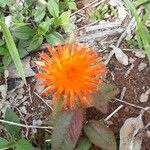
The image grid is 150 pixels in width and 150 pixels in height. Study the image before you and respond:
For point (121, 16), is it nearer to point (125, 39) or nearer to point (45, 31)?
point (125, 39)

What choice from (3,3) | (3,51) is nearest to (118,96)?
(3,51)

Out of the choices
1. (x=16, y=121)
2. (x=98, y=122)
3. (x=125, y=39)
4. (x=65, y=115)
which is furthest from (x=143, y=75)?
(x=16, y=121)

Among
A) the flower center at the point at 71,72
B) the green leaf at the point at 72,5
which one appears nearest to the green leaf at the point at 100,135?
the flower center at the point at 71,72

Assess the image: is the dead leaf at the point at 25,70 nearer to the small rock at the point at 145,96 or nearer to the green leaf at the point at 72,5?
the green leaf at the point at 72,5

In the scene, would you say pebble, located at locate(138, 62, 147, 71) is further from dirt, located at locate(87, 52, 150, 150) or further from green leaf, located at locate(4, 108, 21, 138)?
green leaf, located at locate(4, 108, 21, 138)

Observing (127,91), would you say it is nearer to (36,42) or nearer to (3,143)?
(36,42)

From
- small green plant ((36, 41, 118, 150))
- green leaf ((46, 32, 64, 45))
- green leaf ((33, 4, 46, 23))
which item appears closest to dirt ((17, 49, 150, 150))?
small green plant ((36, 41, 118, 150))

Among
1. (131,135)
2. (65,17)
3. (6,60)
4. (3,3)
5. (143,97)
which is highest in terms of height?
(3,3)
